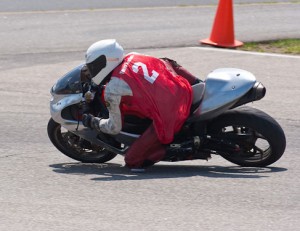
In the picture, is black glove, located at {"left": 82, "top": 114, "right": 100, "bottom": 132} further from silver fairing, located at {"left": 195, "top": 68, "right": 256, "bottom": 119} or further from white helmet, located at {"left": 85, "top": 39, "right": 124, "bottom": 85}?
silver fairing, located at {"left": 195, "top": 68, "right": 256, "bottom": 119}

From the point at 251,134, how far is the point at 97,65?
1423 mm

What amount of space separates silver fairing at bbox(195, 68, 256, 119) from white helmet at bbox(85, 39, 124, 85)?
795mm

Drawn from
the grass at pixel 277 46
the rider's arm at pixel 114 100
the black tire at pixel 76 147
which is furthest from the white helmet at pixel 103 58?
the grass at pixel 277 46

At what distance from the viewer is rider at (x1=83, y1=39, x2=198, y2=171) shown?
7922 millimetres

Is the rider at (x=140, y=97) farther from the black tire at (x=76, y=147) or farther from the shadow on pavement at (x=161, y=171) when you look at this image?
the black tire at (x=76, y=147)

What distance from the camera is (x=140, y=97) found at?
7.94m

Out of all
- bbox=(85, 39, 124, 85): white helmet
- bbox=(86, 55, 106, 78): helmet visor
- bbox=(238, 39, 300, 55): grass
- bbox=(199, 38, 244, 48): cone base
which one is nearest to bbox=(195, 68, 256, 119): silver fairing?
bbox=(85, 39, 124, 85): white helmet

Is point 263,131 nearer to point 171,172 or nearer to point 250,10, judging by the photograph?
point 171,172

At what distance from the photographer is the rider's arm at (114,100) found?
25.9 ft

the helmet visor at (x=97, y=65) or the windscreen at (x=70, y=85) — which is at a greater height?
the helmet visor at (x=97, y=65)

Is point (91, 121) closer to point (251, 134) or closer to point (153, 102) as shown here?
point (153, 102)

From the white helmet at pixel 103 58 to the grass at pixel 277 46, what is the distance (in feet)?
21.8

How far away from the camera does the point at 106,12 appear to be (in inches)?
732

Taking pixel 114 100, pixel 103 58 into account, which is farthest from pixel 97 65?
pixel 114 100
